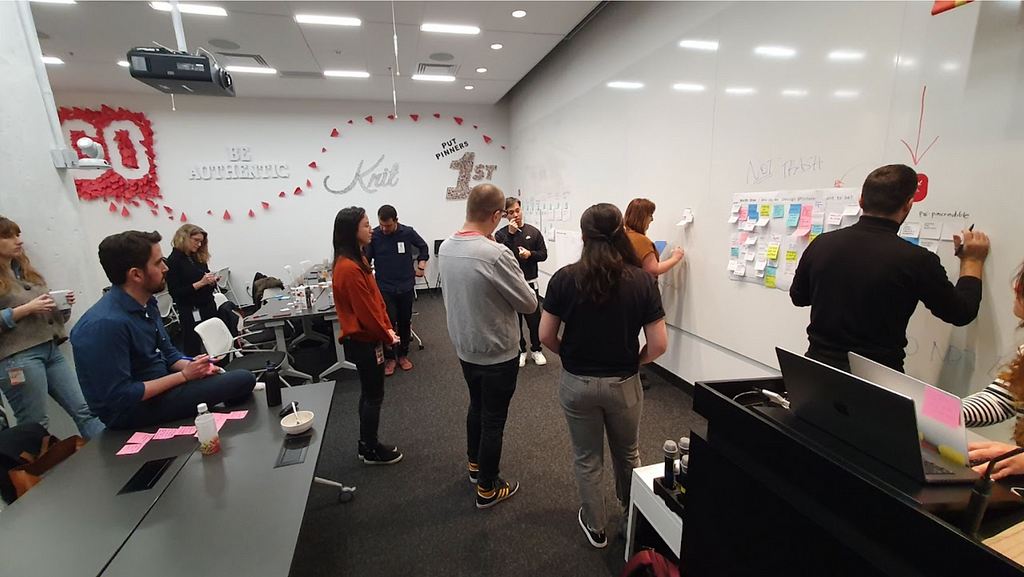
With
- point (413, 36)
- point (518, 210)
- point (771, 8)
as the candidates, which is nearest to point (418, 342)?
point (518, 210)

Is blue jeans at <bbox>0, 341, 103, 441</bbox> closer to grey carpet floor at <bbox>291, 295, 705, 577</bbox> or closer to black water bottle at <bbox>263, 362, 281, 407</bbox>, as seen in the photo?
black water bottle at <bbox>263, 362, 281, 407</bbox>

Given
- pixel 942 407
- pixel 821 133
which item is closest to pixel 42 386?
pixel 942 407

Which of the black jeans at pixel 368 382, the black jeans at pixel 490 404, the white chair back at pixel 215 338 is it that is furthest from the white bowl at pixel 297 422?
the white chair back at pixel 215 338

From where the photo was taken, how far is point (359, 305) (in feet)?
6.81

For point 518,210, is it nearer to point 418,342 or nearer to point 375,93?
point 418,342

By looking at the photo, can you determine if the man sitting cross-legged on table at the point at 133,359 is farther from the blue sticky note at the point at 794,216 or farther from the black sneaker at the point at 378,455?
the blue sticky note at the point at 794,216

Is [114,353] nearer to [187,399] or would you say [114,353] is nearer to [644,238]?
[187,399]

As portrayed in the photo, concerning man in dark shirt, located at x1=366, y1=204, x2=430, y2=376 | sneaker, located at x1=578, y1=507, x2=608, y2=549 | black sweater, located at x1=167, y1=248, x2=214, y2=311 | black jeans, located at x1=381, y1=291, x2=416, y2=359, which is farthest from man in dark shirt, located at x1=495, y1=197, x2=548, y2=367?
black sweater, located at x1=167, y1=248, x2=214, y2=311

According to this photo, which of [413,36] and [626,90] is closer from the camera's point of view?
[626,90]

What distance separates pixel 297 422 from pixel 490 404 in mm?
806

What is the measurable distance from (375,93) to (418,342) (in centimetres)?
405

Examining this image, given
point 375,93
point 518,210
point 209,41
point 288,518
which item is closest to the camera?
point 288,518

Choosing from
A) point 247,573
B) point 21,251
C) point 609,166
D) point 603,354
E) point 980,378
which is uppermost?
point 609,166

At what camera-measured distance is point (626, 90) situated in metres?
3.60
